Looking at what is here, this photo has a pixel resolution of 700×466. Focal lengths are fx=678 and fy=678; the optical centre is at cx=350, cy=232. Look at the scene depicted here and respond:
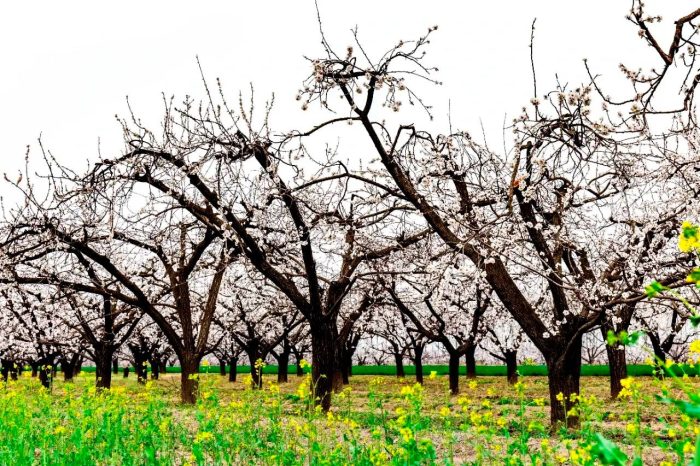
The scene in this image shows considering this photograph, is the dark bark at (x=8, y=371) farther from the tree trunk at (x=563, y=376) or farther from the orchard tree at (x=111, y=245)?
the tree trunk at (x=563, y=376)

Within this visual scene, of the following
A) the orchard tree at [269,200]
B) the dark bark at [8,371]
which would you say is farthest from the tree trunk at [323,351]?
→ the dark bark at [8,371]

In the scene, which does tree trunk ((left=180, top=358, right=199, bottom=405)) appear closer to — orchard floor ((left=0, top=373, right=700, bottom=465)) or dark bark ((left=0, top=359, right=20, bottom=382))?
orchard floor ((left=0, top=373, right=700, bottom=465))

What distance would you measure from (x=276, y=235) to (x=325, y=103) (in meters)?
5.75

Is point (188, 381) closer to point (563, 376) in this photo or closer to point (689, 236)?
point (563, 376)

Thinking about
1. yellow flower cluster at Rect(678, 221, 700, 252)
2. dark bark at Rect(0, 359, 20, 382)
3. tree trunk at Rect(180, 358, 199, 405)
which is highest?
yellow flower cluster at Rect(678, 221, 700, 252)

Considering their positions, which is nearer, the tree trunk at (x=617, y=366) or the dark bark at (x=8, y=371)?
the tree trunk at (x=617, y=366)

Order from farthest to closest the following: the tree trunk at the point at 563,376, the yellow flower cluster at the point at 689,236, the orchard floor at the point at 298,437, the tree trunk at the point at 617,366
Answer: the tree trunk at the point at 617,366 < the tree trunk at the point at 563,376 < the orchard floor at the point at 298,437 < the yellow flower cluster at the point at 689,236

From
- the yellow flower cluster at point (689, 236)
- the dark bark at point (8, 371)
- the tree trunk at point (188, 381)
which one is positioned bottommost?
the dark bark at point (8, 371)

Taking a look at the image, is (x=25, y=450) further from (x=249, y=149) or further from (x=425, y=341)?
(x=425, y=341)

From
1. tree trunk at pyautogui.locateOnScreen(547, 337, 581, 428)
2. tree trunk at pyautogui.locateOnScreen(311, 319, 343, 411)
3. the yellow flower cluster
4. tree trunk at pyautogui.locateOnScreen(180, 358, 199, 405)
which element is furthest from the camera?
tree trunk at pyautogui.locateOnScreen(180, 358, 199, 405)

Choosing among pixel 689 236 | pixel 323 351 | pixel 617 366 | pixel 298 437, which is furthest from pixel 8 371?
pixel 689 236

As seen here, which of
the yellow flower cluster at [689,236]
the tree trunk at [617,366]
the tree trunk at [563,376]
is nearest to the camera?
the yellow flower cluster at [689,236]

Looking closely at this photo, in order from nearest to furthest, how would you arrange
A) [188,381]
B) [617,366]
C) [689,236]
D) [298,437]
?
[689,236] < [298,437] < [188,381] < [617,366]

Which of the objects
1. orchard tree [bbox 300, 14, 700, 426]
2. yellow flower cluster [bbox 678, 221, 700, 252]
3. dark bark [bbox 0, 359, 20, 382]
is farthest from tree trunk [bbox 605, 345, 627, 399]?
dark bark [bbox 0, 359, 20, 382]
